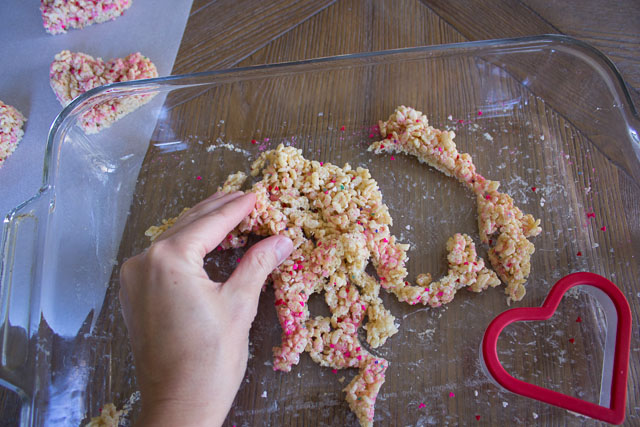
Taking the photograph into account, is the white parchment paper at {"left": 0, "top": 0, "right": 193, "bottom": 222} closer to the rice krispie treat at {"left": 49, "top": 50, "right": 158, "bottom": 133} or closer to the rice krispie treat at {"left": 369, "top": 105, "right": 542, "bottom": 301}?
the rice krispie treat at {"left": 49, "top": 50, "right": 158, "bottom": 133}

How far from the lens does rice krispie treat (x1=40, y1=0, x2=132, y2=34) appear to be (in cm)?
106

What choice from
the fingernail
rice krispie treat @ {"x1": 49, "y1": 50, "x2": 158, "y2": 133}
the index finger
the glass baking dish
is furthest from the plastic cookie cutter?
rice krispie treat @ {"x1": 49, "y1": 50, "x2": 158, "y2": 133}

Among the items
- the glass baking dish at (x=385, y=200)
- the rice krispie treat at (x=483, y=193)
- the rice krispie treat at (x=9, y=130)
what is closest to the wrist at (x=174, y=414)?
the glass baking dish at (x=385, y=200)

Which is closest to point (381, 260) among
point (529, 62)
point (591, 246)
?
point (591, 246)

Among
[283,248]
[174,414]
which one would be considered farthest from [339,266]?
[174,414]

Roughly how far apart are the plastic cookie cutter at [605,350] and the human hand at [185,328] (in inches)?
16.7

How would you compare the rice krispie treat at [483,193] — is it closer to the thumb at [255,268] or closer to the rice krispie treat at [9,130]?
the thumb at [255,268]

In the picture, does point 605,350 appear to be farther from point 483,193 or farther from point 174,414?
point 174,414

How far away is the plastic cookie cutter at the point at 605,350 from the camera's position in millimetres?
713

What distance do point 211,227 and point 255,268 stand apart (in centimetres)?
10

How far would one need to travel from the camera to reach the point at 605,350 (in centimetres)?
80

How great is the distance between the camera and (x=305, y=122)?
95 centimetres

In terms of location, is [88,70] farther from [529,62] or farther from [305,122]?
[529,62]

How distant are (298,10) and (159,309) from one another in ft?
2.57
